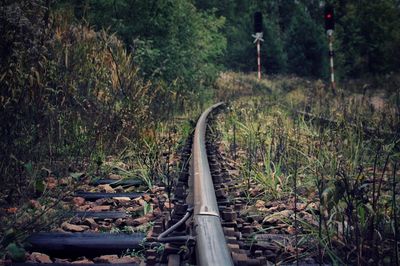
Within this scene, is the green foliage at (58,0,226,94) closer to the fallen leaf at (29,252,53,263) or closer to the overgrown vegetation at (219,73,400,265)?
the overgrown vegetation at (219,73,400,265)

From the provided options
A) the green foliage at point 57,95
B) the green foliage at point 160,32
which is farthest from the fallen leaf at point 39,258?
the green foliage at point 160,32

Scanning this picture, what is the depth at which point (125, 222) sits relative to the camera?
274cm

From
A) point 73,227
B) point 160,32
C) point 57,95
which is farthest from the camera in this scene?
point 160,32

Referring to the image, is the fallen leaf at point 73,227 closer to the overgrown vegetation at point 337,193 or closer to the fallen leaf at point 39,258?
the fallen leaf at point 39,258

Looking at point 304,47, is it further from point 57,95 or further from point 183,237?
point 183,237

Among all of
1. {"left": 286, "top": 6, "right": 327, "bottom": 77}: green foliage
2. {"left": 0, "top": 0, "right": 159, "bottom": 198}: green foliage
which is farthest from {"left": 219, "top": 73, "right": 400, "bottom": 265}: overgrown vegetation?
{"left": 286, "top": 6, "right": 327, "bottom": 77}: green foliage

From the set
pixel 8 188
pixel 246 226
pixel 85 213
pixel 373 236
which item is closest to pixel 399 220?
pixel 373 236

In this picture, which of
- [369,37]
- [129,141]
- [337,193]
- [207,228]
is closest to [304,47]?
[369,37]

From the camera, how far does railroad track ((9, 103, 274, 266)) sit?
71.1 inches

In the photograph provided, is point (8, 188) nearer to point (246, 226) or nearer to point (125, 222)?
point (125, 222)

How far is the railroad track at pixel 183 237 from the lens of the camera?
1.81m

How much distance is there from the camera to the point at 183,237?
6.33 ft

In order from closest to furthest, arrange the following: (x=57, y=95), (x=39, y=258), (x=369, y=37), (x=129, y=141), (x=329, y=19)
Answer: (x=39, y=258), (x=129, y=141), (x=57, y=95), (x=329, y=19), (x=369, y=37)

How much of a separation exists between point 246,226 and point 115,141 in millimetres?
2848
